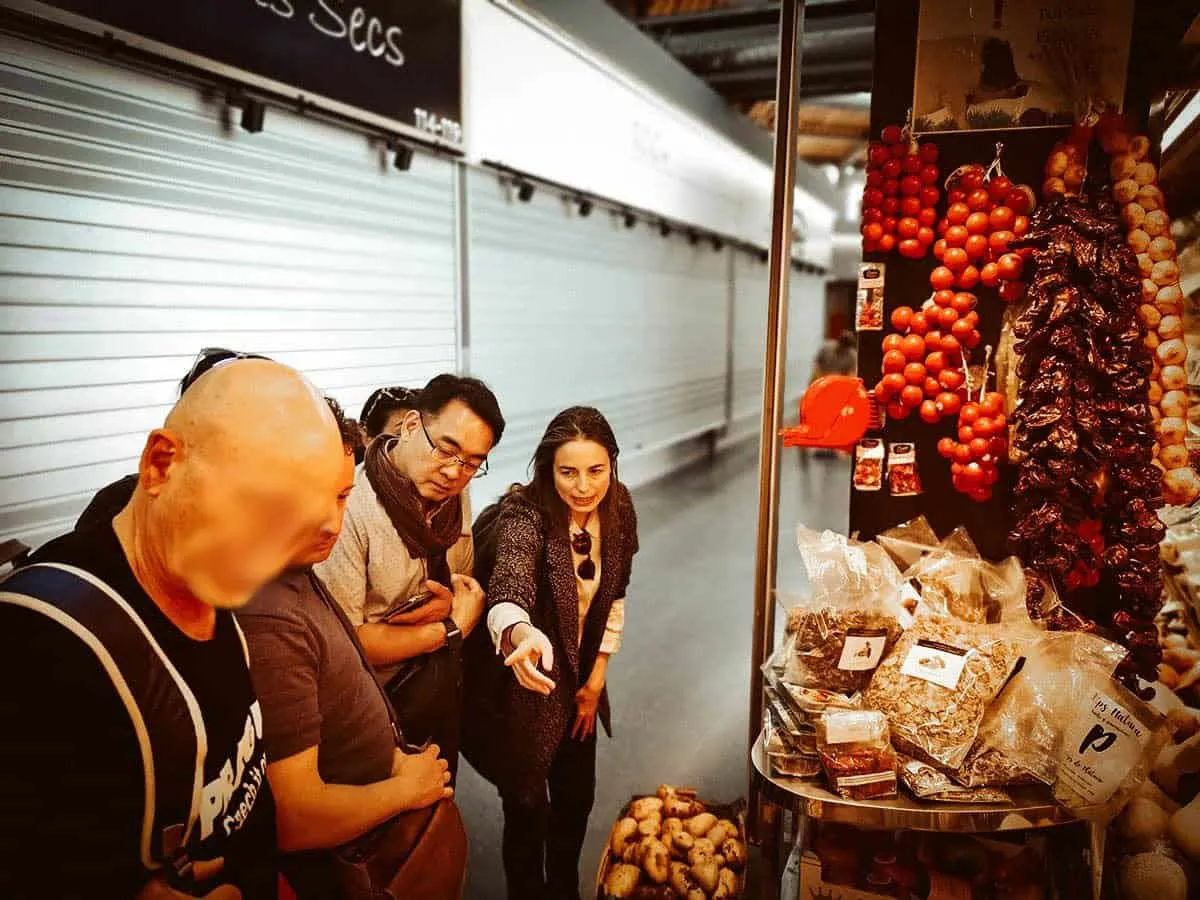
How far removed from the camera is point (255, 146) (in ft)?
7.88

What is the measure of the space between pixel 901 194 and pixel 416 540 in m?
1.71

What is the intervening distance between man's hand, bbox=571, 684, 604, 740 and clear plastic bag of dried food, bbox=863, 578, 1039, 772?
2.20ft

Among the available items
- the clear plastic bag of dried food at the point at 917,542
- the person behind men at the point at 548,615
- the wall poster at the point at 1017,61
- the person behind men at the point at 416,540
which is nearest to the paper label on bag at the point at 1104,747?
the clear plastic bag of dried food at the point at 917,542

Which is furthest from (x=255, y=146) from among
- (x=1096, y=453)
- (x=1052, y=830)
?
(x=1052, y=830)

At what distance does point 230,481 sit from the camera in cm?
129

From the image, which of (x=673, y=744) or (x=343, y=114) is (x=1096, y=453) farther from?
(x=343, y=114)

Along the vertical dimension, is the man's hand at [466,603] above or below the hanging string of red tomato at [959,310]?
below

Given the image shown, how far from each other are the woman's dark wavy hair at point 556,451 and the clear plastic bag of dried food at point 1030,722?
3.40ft

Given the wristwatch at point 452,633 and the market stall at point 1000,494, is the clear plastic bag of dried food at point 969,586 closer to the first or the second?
the market stall at point 1000,494

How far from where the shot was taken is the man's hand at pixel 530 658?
1.90 meters

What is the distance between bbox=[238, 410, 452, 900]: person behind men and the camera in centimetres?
148

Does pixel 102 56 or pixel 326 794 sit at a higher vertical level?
pixel 102 56

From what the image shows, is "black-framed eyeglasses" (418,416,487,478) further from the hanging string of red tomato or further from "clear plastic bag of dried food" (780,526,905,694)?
the hanging string of red tomato

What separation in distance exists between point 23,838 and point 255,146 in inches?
74.7
